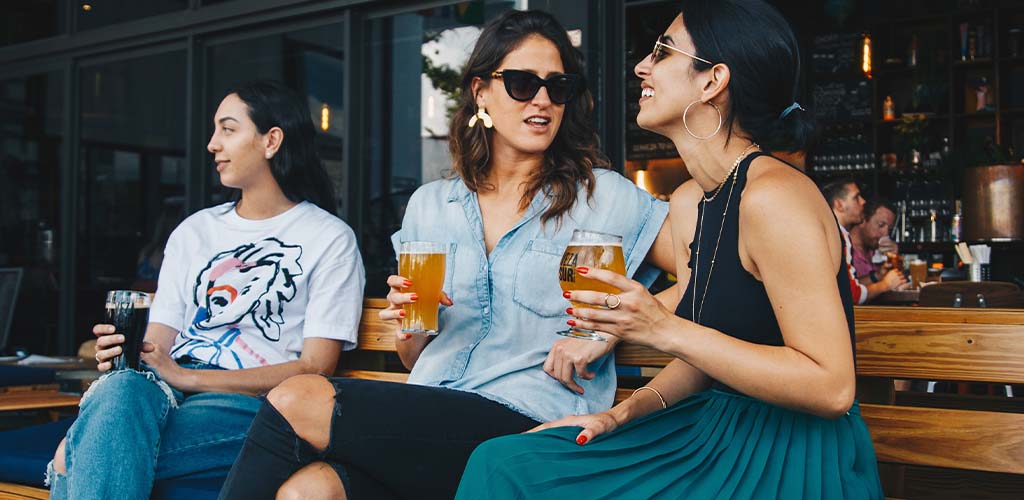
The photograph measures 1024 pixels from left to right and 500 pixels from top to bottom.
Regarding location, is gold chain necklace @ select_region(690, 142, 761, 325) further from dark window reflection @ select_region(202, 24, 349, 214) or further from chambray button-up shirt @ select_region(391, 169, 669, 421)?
dark window reflection @ select_region(202, 24, 349, 214)

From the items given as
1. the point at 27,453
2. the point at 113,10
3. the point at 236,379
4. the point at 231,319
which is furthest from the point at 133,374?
the point at 113,10

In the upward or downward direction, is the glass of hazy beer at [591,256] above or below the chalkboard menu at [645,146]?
below

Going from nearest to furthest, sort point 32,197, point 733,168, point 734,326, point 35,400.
A: point 734,326, point 733,168, point 35,400, point 32,197

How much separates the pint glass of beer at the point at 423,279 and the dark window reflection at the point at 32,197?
5090 mm

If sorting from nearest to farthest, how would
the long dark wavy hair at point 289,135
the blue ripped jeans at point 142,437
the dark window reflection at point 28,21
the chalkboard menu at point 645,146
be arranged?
the blue ripped jeans at point 142,437, the long dark wavy hair at point 289,135, the dark window reflection at point 28,21, the chalkboard menu at point 645,146

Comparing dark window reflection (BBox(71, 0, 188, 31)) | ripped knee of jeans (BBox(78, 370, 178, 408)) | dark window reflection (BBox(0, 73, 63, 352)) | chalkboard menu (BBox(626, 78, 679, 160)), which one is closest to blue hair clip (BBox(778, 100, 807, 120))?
ripped knee of jeans (BBox(78, 370, 178, 408))

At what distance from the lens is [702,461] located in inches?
64.3

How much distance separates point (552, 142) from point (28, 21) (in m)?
5.18

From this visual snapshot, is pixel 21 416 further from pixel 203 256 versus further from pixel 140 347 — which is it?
pixel 140 347

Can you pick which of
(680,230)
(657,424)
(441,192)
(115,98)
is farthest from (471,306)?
(115,98)

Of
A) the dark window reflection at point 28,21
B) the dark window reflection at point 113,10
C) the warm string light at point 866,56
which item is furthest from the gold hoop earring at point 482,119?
the warm string light at point 866,56

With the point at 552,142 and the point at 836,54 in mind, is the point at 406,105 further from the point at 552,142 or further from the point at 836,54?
the point at 836,54

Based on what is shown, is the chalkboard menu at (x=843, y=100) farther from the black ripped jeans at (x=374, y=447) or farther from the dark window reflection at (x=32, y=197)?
the black ripped jeans at (x=374, y=447)

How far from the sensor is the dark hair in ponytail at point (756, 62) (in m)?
1.77
